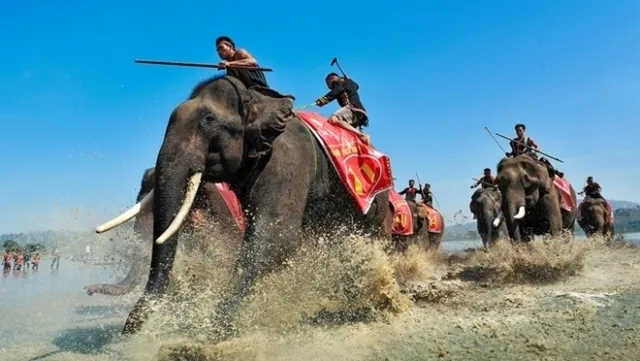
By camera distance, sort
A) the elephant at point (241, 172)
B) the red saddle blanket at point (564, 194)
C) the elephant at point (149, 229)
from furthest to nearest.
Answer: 1. the red saddle blanket at point (564, 194)
2. the elephant at point (149, 229)
3. the elephant at point (241, 172)

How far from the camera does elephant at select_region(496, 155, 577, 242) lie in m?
12.4

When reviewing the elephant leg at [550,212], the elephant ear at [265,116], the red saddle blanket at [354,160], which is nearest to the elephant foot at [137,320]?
the elephant ear at [265,116]

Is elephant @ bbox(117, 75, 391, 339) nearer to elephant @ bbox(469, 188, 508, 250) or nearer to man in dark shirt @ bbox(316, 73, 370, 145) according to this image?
man in dark shirt @ bbox(316, 73, 370, 145)

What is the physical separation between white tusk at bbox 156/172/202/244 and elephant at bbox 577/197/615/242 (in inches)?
760

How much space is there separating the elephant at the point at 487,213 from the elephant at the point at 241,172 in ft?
39.2

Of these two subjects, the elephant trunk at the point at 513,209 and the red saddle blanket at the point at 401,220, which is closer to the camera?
the elephant trunk at the point at 513,209

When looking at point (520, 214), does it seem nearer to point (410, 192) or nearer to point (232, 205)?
point (232, 205)

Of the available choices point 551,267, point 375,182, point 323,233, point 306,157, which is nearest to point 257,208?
point 306,157

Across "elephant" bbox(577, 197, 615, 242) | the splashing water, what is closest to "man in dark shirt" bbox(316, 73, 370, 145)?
the splashing water

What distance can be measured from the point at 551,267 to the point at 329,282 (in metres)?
5.27

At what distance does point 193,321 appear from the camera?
468 centimetres

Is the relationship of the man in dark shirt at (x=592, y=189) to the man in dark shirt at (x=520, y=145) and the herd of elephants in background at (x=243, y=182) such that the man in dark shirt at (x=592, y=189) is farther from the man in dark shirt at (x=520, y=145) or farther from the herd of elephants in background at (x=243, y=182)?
the herd of elephants in background at (x=243, y=182)

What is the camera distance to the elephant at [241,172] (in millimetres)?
4934

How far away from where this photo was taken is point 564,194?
15414 millimetres
